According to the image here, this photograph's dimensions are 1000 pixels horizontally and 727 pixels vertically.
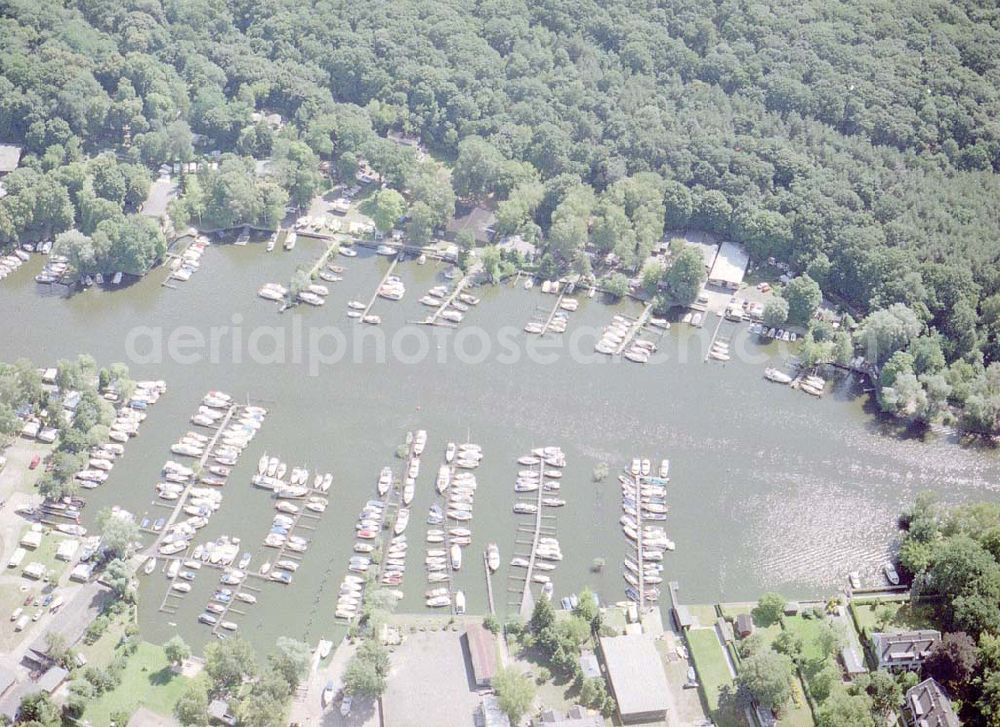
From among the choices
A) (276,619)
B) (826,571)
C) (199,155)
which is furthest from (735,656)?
(199,155)

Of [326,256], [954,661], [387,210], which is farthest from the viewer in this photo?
[387,210]

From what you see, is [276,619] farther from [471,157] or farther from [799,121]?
[799,121]

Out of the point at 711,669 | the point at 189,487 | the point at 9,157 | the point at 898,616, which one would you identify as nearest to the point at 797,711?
the point at 711,669

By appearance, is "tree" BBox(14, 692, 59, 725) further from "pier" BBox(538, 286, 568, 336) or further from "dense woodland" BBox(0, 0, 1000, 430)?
"pier" BBox(538, 286, 568, 336)

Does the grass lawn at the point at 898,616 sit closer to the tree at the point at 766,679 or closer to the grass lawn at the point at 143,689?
the tree at the point at 766,679

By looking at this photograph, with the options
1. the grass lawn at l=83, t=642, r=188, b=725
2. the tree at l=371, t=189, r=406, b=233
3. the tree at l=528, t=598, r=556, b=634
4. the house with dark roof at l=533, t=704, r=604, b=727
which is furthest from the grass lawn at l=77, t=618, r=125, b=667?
the tree at l=371, t=189, r=406, b=233

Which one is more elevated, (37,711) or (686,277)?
(686,277)

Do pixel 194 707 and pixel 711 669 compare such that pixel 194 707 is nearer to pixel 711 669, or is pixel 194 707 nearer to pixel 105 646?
pixel 105 646

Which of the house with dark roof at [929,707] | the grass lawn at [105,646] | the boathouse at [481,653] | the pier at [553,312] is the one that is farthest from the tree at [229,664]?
the pier at [553,312]
